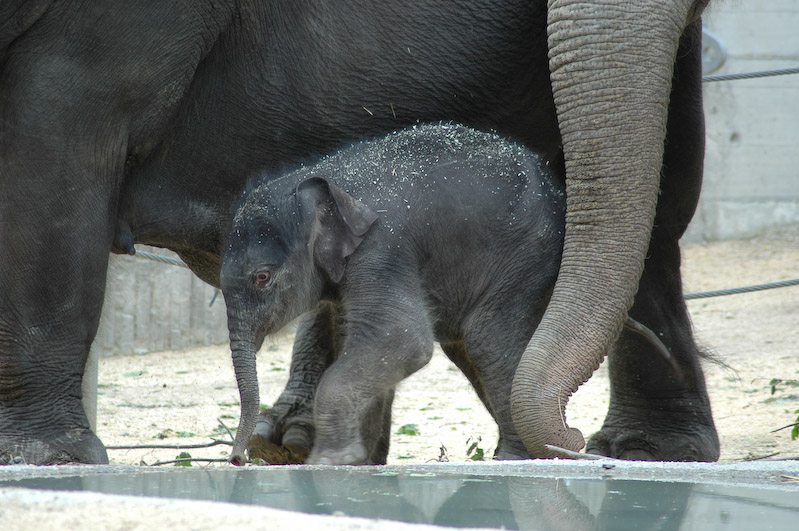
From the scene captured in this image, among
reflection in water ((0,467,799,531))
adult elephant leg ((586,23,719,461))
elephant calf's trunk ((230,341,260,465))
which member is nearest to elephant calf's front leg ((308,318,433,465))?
elephant calf's trunk ((230,341,260,465))

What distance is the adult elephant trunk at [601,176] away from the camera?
10.1 feet

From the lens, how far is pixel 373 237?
11.2 feet

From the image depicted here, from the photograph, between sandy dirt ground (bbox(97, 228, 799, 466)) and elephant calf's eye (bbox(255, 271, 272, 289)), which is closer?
elephant calf's eye (bbox(255, 271, 272, 289))

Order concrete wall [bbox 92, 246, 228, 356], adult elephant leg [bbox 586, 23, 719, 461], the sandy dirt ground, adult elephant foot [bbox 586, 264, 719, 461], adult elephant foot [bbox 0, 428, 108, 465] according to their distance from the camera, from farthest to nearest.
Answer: concrete wall [bbox 92, 246, 228, 356] → the sandy dirt ground → adult elephant foot [bbox 586, 264, 719, 461] → adult elephant leg [bbox 586, 23, 719, 461] → adult elephant foot [bbox 0, 428, 108, 465]

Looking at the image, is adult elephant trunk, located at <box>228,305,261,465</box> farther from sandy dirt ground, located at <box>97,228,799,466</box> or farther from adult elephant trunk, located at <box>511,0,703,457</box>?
adult elephant trunk, located at <box>511,0,703,457</box>

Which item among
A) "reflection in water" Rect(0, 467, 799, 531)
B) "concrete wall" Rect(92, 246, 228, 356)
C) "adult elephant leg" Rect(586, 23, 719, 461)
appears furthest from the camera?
"concrete wall" Rect(92, 246, 228, 356)

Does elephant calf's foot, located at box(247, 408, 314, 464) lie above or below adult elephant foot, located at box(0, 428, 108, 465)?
above

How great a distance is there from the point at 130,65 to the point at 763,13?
9.64 m

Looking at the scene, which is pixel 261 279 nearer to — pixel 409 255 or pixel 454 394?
pixel 409 255

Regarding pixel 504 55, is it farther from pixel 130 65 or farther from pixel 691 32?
pixel 130 65

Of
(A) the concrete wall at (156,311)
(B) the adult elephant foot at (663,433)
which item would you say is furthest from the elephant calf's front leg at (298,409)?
(A) the concrete wall at (156,311)

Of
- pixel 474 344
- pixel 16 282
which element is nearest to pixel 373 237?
pixel 474 344

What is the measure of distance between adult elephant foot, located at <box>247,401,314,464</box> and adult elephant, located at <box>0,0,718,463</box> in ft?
1.84

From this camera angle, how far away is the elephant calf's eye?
341 centimetres
